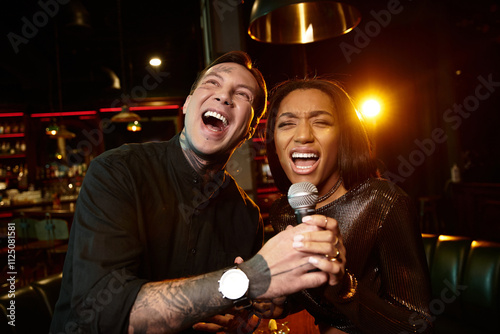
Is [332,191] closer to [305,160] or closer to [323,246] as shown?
[305,160]

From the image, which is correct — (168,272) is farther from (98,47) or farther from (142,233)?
(98,47)

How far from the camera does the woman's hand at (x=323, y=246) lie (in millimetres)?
1011

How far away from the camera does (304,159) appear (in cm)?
161

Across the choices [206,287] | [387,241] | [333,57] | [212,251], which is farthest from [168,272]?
[333,57]

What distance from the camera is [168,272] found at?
1.57 m

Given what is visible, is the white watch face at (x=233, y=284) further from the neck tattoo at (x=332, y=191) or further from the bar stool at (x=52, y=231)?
the bar stool at (x=52, y=231)

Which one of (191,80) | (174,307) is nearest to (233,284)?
(174,307)

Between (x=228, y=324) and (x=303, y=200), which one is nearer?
(x=303, y=200)

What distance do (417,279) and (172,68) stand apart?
354 inches

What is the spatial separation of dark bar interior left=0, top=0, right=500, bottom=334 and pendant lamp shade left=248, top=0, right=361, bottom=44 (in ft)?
7.10

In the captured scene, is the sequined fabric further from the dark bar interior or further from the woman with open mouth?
the dark bar interior

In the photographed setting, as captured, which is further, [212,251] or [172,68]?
[172,68]

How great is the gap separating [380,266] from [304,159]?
0.66 m

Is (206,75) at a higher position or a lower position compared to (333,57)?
lower
